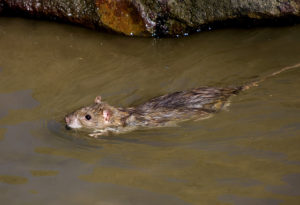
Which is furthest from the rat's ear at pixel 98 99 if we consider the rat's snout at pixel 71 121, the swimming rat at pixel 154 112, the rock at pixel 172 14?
the rock at pixel 172 14

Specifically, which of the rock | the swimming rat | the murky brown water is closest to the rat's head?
the swimming rat

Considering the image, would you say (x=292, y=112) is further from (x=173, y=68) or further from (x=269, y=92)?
(x=173, y=68)

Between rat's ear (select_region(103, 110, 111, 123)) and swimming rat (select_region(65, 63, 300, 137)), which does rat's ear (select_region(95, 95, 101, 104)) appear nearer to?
Result: swimming rat (select_region(65, 63, 300, 137))

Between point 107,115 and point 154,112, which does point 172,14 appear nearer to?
point 154,112

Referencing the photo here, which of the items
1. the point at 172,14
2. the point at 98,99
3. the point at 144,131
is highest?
the point at 172,14

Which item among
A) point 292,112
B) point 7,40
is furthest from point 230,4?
point 7,40

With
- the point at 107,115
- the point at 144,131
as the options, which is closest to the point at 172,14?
the point at 107,115

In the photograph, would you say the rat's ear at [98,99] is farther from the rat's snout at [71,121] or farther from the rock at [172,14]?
the rock at [172,14]
